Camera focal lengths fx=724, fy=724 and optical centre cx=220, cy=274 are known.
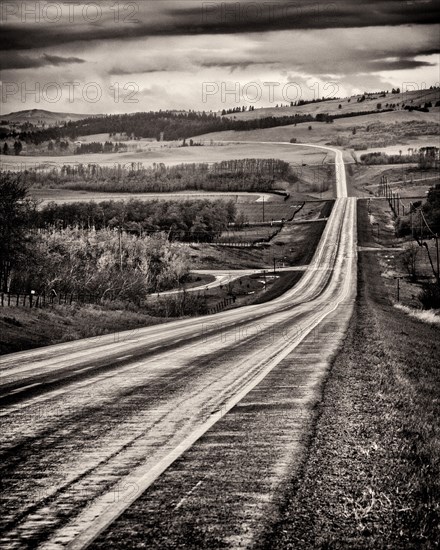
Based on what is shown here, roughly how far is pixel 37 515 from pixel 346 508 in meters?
2.79

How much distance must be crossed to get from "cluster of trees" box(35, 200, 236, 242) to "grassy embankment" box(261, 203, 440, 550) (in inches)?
3951

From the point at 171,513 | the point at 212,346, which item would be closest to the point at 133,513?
the point at 171,513

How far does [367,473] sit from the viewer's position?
7.89 meters

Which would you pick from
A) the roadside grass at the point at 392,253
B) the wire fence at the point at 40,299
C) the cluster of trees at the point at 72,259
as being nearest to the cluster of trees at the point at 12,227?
the cluster of trees at the point at 72,259

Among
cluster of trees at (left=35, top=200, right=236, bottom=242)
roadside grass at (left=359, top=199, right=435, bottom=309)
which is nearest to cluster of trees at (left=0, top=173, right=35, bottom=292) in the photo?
roadside grass at (left=359, top=199, right=435, bottom=309)

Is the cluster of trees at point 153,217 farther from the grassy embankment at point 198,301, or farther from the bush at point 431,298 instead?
the bush at point 431,298

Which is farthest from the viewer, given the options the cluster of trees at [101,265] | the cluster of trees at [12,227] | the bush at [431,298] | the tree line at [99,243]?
the bush at [431,298]

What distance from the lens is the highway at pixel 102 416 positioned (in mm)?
6543

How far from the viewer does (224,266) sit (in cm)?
10050

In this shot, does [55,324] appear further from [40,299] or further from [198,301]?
[198,301]

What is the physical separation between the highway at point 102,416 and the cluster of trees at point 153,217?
308 ft

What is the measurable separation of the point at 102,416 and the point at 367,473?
4236 millimetres

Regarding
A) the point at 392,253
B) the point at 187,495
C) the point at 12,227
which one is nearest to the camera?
the point at 187,495

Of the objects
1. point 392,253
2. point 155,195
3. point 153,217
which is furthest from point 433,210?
point 155,195
